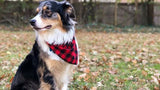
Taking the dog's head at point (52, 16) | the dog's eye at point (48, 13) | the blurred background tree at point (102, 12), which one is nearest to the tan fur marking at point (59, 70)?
the dog's head at point (52, 16)

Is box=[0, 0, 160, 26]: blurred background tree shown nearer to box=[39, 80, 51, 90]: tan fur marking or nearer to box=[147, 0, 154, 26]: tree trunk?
box=[147, 0, 154, 26]: tree trunk

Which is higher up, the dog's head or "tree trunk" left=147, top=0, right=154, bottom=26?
the dog's head

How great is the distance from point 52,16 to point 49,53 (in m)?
0.59

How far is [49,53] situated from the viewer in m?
3.58

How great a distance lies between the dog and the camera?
11.6 feet

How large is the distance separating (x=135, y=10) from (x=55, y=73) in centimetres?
1969

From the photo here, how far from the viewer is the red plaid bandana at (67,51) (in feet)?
12.0

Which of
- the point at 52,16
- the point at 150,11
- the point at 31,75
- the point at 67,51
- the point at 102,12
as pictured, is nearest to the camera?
the point at 52,16

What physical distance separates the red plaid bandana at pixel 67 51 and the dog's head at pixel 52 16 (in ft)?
1.01

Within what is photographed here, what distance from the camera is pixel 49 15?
3529mm

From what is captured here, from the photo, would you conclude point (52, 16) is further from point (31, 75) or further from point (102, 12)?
point (102, 12)

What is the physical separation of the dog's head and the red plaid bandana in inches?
12.2

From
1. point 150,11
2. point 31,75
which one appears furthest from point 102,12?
point 31,75

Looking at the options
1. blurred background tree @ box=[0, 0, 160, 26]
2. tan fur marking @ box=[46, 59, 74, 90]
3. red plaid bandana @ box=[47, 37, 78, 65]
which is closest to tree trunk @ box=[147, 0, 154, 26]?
blurred background tree @ box=[0, 0, 160, 26]
